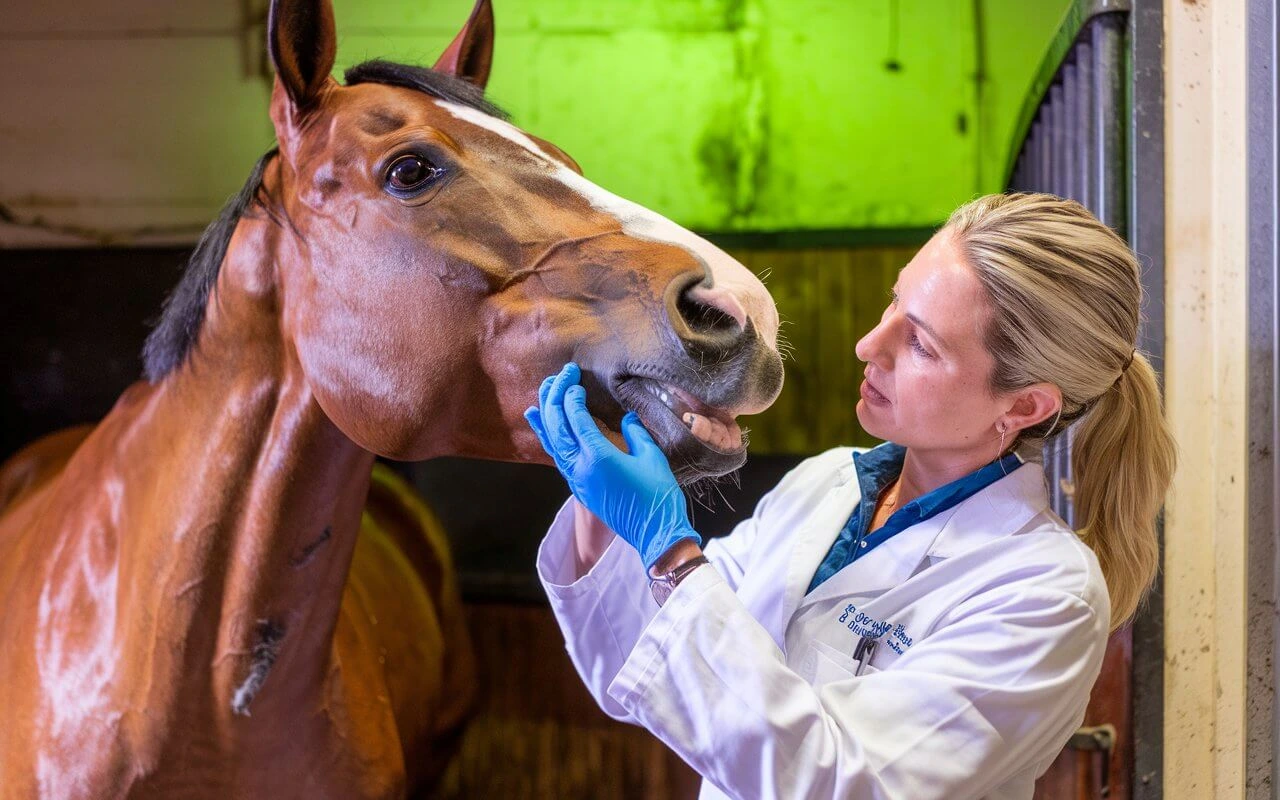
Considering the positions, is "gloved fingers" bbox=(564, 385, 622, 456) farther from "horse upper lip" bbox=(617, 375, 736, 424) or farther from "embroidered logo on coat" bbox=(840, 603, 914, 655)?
"embroidered logo on coat" bbox=(840, 603, 914, 655)

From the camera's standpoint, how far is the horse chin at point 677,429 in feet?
2.97

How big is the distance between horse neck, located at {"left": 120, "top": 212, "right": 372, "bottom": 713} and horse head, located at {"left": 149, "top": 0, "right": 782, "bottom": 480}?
5cm

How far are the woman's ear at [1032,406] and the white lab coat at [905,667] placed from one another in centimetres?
7

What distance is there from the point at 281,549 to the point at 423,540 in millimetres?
1418

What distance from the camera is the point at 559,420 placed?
921 mm

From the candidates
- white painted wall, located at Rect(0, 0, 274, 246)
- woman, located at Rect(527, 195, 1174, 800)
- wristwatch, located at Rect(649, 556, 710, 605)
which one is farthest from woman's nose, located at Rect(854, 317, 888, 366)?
white painted wall, located at Rect(0, 0, 274, 246)

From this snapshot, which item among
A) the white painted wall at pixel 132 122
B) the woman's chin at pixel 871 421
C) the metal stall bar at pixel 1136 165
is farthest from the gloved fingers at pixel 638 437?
the white painted wall at pixel 132 122

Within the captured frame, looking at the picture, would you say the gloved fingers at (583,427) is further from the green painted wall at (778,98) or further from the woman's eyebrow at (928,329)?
the green painted wall at (778,98)

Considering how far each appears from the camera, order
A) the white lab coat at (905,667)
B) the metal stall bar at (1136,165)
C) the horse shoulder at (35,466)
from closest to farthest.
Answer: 1. the white lab coat at (905,667)
2. the metal stall bar at (1136,165)
3. the horse shoulder at (35,466)

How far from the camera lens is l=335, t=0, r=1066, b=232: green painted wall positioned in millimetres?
2533

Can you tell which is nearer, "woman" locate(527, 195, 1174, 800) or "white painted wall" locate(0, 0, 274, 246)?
"woman" locate(527, 195, 1174, 800)

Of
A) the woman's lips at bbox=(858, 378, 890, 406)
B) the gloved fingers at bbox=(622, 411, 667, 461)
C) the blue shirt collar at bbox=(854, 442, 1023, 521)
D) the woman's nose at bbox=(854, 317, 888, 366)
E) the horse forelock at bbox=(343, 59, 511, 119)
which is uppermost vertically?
the horse forelock at bbox=(343, 59, 511, 119)

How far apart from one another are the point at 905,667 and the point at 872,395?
0.32 meters

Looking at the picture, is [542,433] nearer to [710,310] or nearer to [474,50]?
[710,310]
